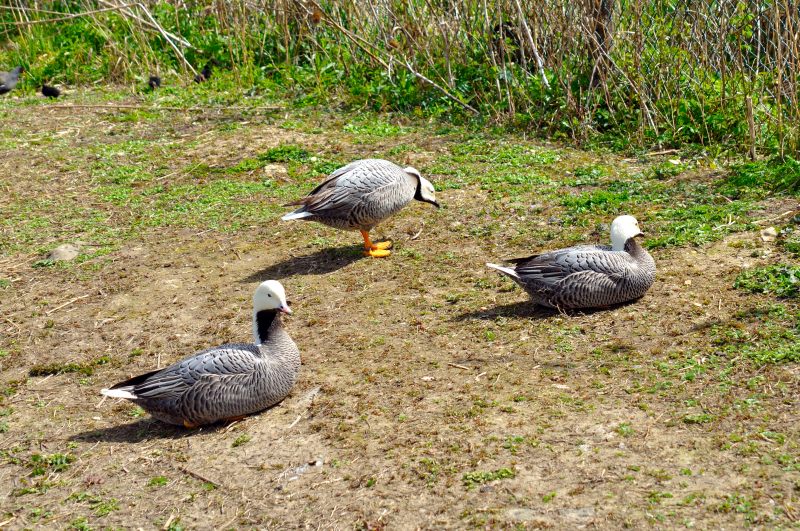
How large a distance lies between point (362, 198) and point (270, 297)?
218cm

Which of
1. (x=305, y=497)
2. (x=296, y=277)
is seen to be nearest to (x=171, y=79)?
(x=296, y=277)

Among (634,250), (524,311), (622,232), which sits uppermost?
(622,232)

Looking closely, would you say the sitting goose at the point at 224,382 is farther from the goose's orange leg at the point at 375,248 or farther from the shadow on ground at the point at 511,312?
the goose's orange leg at the point at 375,248

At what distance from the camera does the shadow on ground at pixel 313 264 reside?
24.8ft

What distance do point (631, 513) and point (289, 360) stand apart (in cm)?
230

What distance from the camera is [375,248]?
7.86 m

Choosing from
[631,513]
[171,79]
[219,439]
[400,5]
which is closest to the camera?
[631,513]

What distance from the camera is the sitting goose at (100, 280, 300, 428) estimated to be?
535cm

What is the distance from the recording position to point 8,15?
14.0m

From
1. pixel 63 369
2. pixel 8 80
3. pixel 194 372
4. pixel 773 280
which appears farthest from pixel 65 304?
pixel 8 80

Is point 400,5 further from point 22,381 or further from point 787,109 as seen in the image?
point 22,381

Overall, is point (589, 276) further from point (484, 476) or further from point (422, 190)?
point (422, 190)

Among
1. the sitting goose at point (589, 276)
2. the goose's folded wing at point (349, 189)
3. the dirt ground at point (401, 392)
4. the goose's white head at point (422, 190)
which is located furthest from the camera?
the goose's white head at point (422, 190)

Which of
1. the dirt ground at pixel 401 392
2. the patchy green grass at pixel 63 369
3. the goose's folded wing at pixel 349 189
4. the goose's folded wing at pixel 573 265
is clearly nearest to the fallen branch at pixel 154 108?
the dirt ground at pixel 401 392
